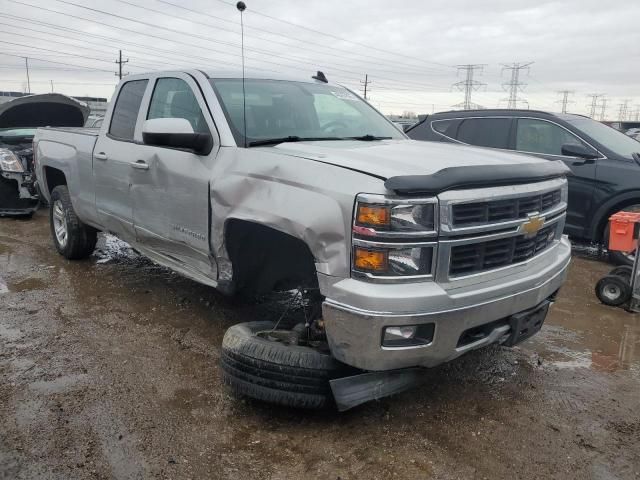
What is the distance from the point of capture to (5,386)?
3.48m

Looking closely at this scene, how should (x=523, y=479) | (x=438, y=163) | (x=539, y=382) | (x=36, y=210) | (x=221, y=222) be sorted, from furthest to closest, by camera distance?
(x=36, y=210)
(x=539, y=382)
(x=221, y=222)
(x=438, y=163)
(x=523, y=479)

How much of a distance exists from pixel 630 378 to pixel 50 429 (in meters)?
3.66

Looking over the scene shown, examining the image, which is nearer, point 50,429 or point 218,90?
point 50,429

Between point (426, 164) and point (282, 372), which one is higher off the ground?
point (426, 164)

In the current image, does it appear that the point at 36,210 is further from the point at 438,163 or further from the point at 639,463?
the point at 639,463

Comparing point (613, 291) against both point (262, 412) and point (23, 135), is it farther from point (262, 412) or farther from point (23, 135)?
point (23, 135)

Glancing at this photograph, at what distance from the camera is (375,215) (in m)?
2.58

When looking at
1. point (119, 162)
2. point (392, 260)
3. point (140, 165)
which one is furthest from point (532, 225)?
point (119, 162)

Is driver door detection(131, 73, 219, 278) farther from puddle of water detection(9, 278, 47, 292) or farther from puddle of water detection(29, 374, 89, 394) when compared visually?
puddle of water detection(9, 278, 47, 292)

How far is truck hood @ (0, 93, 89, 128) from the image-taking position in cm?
962

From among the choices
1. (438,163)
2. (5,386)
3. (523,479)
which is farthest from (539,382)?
(5,386)

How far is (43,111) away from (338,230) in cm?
933

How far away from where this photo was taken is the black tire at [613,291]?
202 inches

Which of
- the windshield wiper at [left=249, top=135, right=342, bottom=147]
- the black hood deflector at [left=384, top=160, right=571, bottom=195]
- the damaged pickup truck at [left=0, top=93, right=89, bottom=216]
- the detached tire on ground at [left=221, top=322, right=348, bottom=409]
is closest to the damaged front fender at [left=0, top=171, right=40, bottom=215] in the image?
the damaged pickup truck at [left=0, top=93, right=89, bottom=216]
